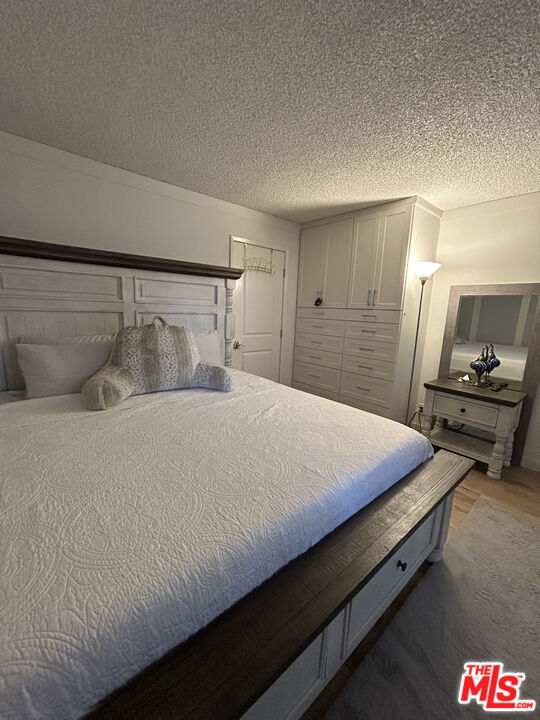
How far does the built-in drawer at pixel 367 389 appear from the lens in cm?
294

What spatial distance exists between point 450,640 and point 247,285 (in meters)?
2.95

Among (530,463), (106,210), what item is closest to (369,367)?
(530,463)

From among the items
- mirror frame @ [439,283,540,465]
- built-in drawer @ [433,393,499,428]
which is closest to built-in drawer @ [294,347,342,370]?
built-in drawer @ [433,393,499,428]

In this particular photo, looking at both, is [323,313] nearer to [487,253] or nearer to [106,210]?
[487,253]

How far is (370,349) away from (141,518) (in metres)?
2.66

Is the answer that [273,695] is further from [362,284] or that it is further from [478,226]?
[478,226]

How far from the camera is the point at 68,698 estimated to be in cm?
52

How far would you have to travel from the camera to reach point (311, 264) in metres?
3.53

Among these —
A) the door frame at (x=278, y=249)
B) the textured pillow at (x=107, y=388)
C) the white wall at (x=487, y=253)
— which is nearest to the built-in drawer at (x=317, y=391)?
the door frame at (x=278, y=249)

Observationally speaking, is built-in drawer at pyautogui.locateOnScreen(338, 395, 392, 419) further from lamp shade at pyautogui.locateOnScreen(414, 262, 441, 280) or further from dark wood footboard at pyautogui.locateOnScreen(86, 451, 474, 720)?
dark wood footboard at pyautogui.locateOnScreen(86, 451, 474, 720)

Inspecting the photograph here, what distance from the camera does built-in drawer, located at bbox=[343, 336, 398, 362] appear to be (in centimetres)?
289

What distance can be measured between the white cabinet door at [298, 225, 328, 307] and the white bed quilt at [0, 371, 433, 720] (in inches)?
89.5

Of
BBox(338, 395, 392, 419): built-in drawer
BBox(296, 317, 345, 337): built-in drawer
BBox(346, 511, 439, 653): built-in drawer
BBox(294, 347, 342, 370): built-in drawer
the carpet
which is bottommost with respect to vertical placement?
the carpet

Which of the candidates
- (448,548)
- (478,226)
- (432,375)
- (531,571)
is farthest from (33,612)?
(478,226)
